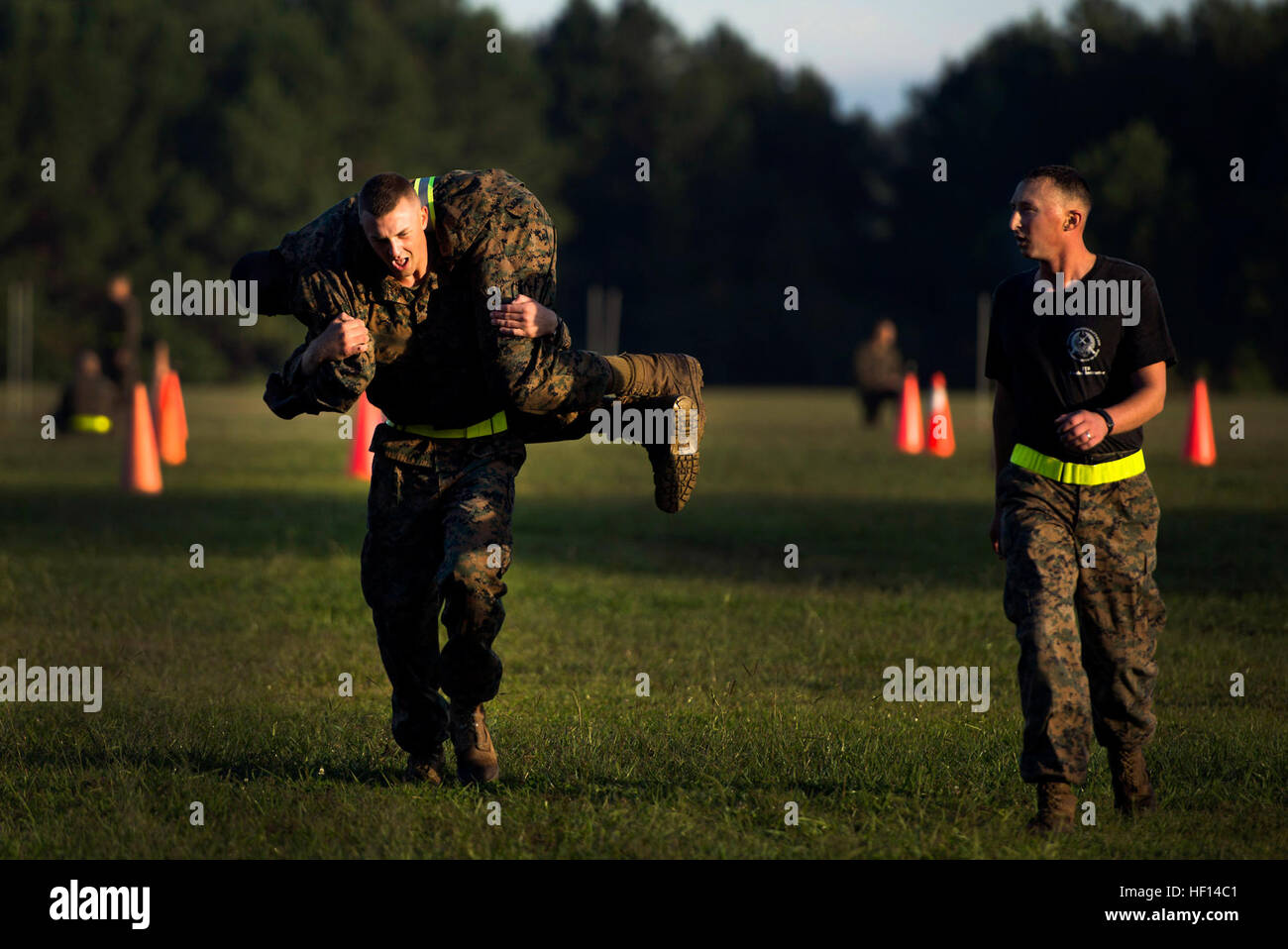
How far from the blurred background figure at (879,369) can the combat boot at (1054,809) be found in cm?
2363

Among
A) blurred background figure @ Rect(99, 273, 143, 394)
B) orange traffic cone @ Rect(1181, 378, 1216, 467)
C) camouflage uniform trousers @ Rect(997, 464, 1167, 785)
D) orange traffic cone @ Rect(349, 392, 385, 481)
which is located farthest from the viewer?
blurred background figure @ Rect(99, 273, 143, 394)

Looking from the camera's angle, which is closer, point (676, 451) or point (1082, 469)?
point (1082, 469)

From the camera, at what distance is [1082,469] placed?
18.5 ft

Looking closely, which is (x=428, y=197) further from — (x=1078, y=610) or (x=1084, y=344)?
(x=1078, y=610)

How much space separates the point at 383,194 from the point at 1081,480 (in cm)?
250

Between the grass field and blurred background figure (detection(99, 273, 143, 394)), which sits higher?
blurred background figure (detection(99, 273, 143, 394))

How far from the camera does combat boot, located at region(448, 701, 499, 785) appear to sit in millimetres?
6199

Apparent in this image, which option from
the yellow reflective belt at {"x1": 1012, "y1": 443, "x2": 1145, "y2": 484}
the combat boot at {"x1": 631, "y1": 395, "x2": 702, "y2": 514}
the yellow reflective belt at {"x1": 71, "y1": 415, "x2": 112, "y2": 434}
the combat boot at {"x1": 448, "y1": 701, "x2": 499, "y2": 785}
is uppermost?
the yellow reflective belt at {"x1": 71, "y1": 415, "x2": 112, "y2": 434}

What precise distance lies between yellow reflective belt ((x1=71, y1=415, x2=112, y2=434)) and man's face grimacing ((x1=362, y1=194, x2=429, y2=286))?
832 inches

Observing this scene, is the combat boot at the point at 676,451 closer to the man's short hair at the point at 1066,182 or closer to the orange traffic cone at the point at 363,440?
the man's short hair at the point at 1066,182

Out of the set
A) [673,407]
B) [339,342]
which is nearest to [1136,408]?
[673,407]

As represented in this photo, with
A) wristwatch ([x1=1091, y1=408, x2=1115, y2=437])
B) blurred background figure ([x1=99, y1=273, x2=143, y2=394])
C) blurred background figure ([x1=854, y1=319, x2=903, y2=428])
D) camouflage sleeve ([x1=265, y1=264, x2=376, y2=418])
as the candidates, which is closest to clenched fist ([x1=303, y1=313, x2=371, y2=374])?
camouflage sleeve ([x1=265, y1=264, x2=376, y2=418])

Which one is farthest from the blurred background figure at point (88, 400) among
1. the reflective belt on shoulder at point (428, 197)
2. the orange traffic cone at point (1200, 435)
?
the reflective belt on shoulder at point (428, 197)

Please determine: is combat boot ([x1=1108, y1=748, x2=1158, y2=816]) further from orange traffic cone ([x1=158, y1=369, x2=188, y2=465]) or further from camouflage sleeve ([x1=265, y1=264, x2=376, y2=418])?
orange traffic cone ([x1=158, y1=369, x2=188, y2=465])
